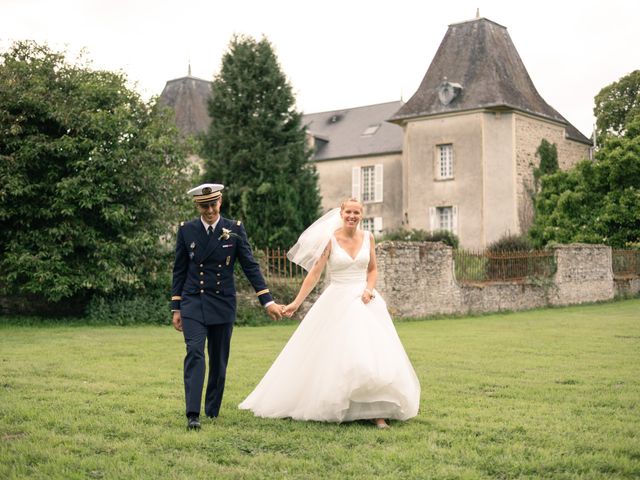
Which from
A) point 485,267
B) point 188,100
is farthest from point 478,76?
point 188,100

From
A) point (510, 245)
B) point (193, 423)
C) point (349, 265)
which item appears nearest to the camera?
point (193, 423)

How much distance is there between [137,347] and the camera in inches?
515

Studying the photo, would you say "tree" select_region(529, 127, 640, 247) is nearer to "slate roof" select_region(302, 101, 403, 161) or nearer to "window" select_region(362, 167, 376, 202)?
"slate roof" select_region(302, 101, 403, 161)

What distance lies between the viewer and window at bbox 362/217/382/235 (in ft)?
135

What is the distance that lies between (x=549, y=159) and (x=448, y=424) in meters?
32.8

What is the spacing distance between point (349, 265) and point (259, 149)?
79.3 ft

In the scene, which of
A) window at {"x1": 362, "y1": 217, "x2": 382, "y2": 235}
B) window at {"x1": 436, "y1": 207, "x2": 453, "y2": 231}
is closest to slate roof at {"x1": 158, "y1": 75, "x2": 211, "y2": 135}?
window at {"x1": 362, "y1": 217, "x2": 382, "y2": 235}

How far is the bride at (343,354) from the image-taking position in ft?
21.5

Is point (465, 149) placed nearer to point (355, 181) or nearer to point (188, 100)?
point (355, 181)

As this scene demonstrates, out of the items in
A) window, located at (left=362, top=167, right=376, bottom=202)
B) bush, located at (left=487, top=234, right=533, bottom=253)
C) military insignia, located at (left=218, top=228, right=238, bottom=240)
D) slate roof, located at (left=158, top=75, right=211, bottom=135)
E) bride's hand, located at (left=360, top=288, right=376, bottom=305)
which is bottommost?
bride's hand, located at (left=360, top=288, right=376, bottom=305)

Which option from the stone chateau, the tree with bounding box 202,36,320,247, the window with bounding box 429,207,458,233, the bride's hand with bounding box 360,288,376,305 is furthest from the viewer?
the window with bounding box 429,207,458,233

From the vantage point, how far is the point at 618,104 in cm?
4597

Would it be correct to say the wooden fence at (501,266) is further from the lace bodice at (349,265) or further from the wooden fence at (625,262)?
the lace bodice at (349,265)

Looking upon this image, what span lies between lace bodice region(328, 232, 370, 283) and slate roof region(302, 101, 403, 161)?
33.8m
